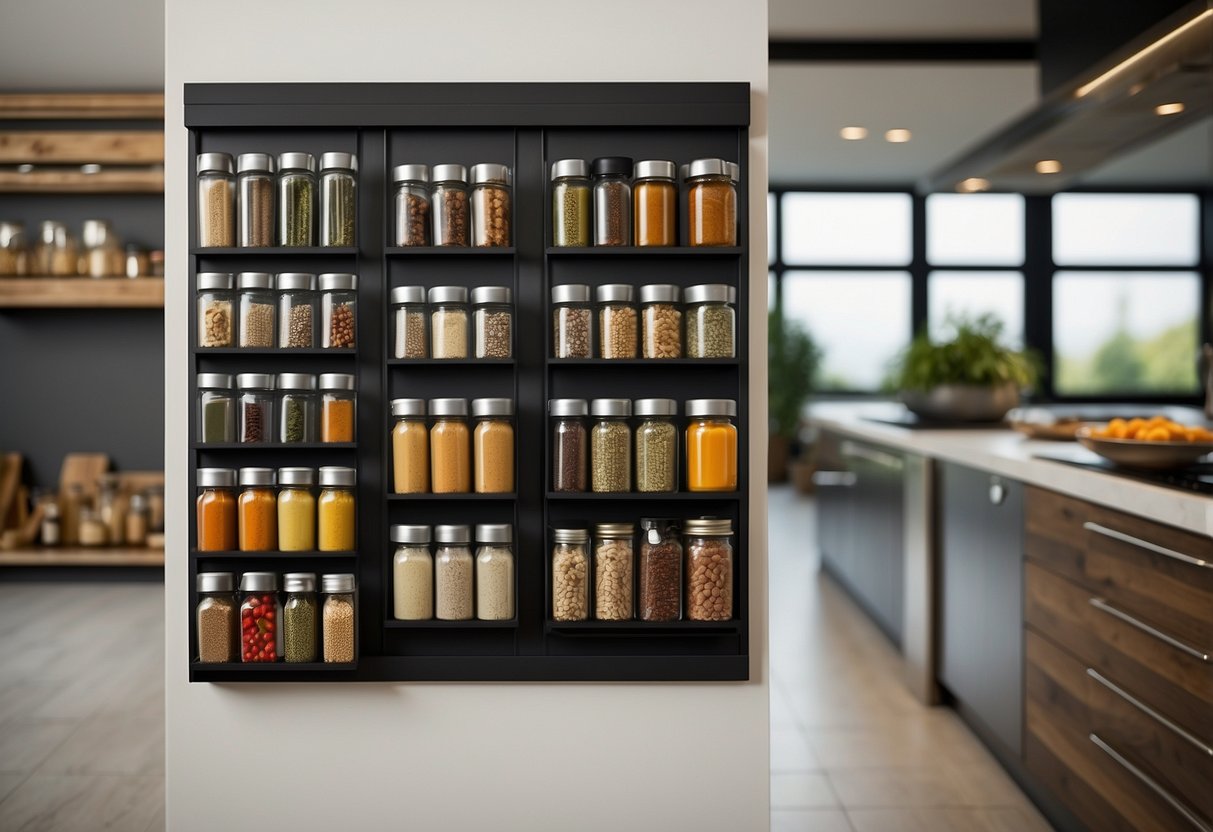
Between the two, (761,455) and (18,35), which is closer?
(761,455)

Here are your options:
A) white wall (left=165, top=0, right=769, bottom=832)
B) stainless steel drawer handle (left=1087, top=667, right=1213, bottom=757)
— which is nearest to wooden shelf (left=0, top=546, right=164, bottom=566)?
white wall (left=165, top=0, right=769, bottom=832)

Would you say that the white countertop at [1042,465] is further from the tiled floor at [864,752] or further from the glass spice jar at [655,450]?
the glass spice jar at [655,450]

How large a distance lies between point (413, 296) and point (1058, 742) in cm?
181

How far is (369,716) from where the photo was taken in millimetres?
2088

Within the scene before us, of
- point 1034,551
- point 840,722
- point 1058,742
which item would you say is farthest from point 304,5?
point 840,722

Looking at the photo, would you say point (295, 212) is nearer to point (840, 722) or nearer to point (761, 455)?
point (761, 455)

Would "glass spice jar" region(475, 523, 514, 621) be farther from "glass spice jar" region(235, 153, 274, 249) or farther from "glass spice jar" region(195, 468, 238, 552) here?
"glass spice jar" region(235, 153, 274, 249)

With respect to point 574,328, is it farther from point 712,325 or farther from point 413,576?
point 413,576

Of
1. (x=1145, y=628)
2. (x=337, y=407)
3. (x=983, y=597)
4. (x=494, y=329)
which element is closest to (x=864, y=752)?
(x=983, y=597)

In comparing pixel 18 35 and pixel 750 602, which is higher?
pixel 18 35

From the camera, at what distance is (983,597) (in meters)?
2.93

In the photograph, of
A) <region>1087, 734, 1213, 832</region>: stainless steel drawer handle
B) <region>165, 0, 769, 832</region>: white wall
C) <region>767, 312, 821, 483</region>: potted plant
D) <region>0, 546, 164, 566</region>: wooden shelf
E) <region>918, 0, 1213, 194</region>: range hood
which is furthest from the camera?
<region>767, 312, 821, 483</region>: potted plant

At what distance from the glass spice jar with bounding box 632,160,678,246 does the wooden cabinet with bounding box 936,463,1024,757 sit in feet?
4.29

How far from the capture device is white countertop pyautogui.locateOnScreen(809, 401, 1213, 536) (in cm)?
189
